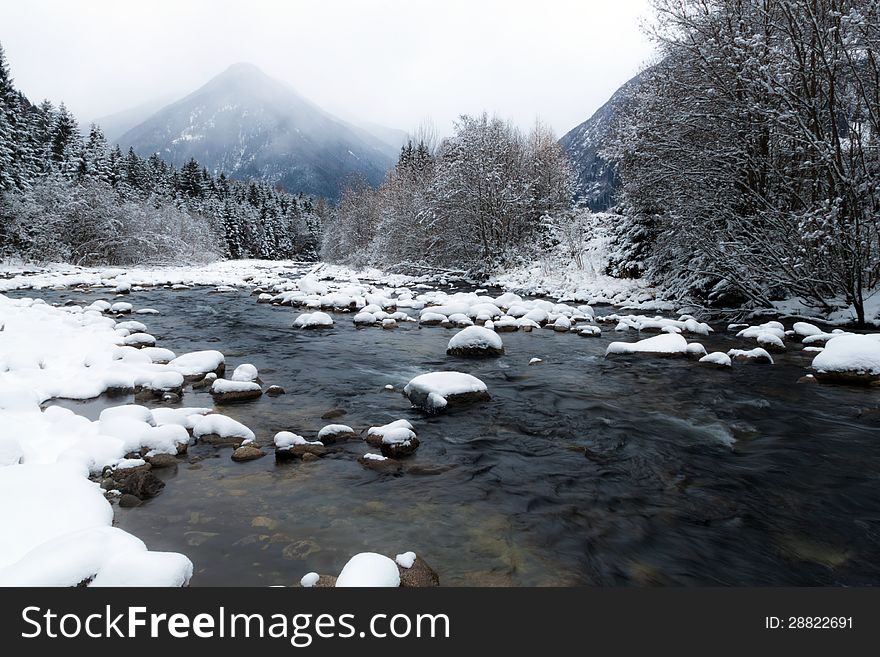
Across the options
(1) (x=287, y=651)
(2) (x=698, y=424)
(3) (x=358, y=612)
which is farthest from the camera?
(2) (x=698, y=424)

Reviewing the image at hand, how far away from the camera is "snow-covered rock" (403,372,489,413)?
5629 millimetres

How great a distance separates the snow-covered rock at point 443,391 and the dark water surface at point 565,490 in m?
0.20

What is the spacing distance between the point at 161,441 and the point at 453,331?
7.54 m

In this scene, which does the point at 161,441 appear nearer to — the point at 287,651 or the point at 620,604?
the point at 287,651

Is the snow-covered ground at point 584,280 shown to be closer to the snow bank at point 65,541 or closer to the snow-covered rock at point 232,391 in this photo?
the snow-covered rock at point 232,391

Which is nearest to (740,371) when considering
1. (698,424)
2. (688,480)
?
(698,424)

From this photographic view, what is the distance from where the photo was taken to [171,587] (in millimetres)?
2234

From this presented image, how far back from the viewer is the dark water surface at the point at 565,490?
2.88 meters

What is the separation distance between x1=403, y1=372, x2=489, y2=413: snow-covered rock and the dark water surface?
20cm

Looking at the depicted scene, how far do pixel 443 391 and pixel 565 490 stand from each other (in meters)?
2.23

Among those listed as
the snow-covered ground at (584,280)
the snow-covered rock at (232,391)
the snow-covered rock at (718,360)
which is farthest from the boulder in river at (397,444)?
the snow-covered ground at (584,280)

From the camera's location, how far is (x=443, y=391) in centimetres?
575

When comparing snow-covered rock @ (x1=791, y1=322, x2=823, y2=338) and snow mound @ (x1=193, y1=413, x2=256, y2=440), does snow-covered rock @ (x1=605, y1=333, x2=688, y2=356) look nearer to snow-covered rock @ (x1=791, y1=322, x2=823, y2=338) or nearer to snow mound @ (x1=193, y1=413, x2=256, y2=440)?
snow-covered rock @ (x1=791, y1=322, x2=823, y2=338)

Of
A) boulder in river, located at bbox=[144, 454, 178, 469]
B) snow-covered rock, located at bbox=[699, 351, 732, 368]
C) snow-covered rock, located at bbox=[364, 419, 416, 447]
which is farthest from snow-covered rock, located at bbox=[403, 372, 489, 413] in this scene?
snow-covered rock, located at bbox=[699, 351, 732, 368]
